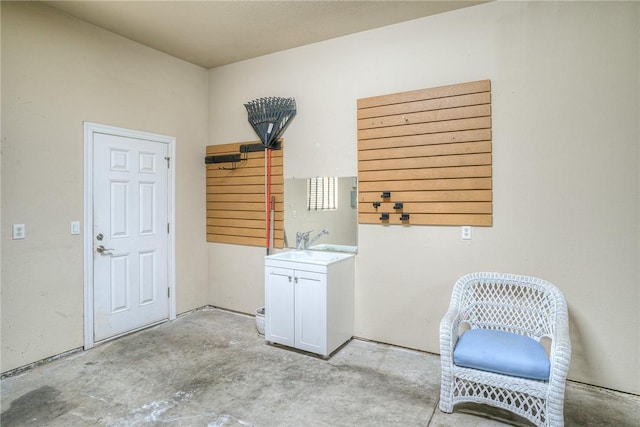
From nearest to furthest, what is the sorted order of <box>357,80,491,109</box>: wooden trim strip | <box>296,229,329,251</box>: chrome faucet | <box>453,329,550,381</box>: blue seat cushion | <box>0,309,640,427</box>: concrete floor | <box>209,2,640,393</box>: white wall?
<box>453,329,550,381</box>: blue seat cushion < <box>0,309,640,427</box>: concrete floor < <box>209,2,640,393</box>: white wall < <box>357,80,491,109</box>: wooden trim strip < <box>296,229,329,251</box>: chrome faucet

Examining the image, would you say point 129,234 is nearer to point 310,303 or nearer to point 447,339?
point 310,303

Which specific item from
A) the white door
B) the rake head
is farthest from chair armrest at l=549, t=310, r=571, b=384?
the white door

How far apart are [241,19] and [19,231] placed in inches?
100

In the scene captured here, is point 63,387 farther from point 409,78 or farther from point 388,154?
point 409,78

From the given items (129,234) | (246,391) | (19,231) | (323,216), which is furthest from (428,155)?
(19,231)

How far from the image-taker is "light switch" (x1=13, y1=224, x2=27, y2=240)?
278cm

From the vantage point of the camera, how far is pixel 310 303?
3078 mm

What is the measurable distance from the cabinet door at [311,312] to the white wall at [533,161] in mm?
566

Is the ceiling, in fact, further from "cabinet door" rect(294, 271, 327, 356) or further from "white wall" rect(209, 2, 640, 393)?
"cabinet door" rect(294, 271, 327, 356)

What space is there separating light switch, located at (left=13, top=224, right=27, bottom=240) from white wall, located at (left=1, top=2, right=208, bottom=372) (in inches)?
1.3

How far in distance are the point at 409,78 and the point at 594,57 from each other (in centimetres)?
134

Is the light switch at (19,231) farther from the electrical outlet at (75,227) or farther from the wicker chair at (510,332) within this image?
the wicker chair at (510,332)

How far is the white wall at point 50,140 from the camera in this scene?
2.76 metres

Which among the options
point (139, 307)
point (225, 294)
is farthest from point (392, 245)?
point (139, 307)
